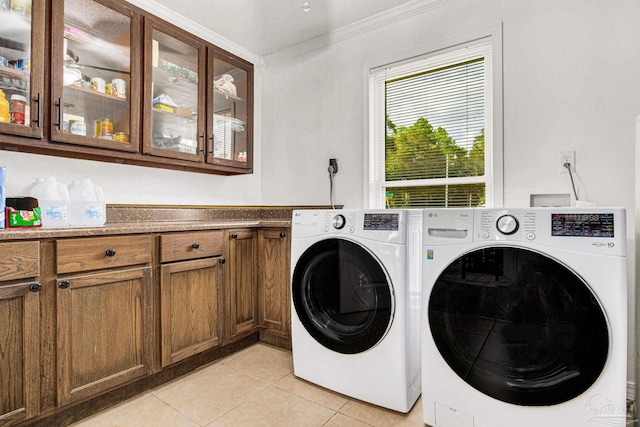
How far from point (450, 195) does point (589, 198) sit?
735 millimetres

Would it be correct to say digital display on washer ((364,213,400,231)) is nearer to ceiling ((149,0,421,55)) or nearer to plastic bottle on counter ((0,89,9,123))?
ceiling ((149,0,421,55))

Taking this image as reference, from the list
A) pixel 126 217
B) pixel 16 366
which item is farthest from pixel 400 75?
pixel 16 366

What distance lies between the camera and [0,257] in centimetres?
135

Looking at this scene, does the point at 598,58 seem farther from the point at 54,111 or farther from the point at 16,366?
the point at 16,366

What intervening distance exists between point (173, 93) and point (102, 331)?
62.1 inches

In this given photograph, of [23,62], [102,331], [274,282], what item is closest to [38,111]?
[23,62]

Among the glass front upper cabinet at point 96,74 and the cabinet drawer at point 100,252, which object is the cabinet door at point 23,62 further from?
the cabinet drawer at point 100,252

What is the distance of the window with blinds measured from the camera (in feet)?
7.23

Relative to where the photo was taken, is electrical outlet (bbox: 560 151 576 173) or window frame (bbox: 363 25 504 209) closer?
electrical outlet (bbox: 560 151 576 173)

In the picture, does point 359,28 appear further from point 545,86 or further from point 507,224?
point 507,224

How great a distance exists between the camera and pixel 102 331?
1.64 meters

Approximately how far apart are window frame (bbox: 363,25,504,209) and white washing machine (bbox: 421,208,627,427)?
83 centimetres

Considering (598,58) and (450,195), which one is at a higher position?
(598,58)

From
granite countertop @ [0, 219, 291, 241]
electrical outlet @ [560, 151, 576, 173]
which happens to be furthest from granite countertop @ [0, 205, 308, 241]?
electrical outlet @ [560, 151, 576, 173]
